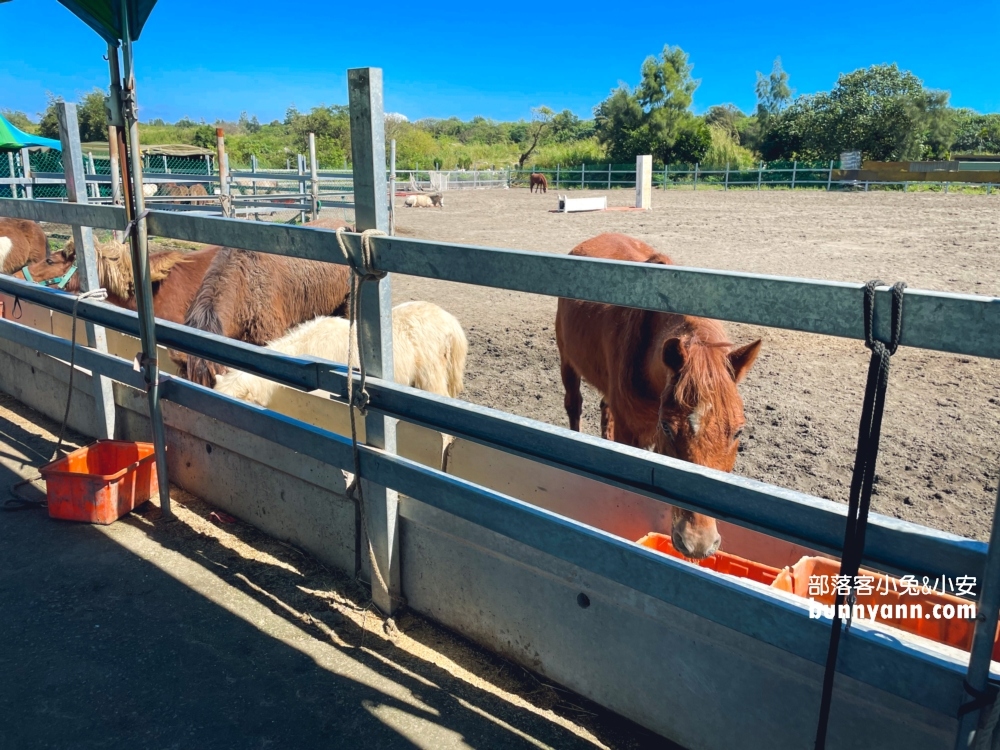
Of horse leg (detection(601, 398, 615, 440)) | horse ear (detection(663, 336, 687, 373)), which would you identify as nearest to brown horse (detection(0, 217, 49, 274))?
horse leg (detection(601, 398, 615, 440))

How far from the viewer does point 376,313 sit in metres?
2.55

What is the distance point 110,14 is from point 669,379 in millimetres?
2962

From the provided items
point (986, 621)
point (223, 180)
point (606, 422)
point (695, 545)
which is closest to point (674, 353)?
point (695, 545)

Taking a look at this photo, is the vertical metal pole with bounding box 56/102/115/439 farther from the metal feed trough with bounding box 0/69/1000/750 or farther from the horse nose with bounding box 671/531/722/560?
the horse nose with bounding box 671/531/722/560

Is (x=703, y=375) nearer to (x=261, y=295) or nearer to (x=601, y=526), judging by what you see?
(x=601, y=526)

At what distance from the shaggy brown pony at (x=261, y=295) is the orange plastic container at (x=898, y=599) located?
14.3 feet

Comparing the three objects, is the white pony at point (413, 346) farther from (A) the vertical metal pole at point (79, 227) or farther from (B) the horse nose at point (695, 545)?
(B) the horse nose at point (695, 545)

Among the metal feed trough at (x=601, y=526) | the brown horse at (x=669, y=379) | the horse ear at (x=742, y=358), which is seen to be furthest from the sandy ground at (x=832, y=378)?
the metal feed trough at (x=601, y=526)

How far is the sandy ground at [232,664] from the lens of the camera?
2.21 metres

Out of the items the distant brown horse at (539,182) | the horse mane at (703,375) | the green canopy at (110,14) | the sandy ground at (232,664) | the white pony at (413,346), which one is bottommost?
the sandy ground at (232,664)

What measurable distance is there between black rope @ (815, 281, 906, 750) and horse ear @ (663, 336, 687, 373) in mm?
1282

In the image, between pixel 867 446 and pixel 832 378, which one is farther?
pixel 832 378

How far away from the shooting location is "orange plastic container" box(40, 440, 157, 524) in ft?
11.2

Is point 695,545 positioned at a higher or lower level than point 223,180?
lower
